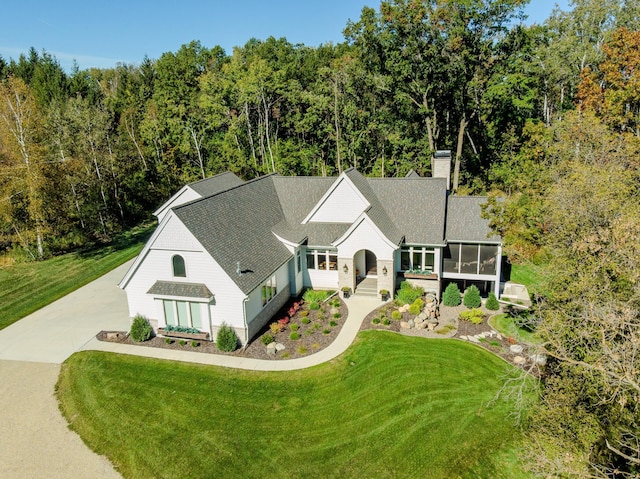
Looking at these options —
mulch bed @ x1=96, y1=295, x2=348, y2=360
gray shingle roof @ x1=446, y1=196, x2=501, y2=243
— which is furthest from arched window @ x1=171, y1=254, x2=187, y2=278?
gray shingle roof @ x1=446, y1=196, x2=501, y2=243

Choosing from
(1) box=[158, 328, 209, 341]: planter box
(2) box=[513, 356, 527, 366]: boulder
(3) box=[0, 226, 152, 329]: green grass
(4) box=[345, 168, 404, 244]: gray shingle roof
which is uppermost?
(4) box=[345, 168, 404, 244]: gray shingle roof

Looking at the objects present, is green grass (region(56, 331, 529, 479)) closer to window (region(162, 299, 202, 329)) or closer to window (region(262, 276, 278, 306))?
window (region(162, 299, 202, 329))

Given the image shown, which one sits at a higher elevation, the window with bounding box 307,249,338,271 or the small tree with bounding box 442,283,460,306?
the window with bounding box 307,249,338,271

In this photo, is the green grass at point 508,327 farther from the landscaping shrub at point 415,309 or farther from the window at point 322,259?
the window at point 322,259

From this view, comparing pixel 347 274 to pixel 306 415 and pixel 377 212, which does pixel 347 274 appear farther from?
pixel 306 415

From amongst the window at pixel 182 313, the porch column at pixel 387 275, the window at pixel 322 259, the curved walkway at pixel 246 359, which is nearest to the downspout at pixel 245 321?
the curved walkway at pixel 246 359

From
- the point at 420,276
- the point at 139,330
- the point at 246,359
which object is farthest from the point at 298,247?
the point at 139,330

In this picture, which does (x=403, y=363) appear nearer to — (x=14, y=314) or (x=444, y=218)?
(x=444, y=218)
